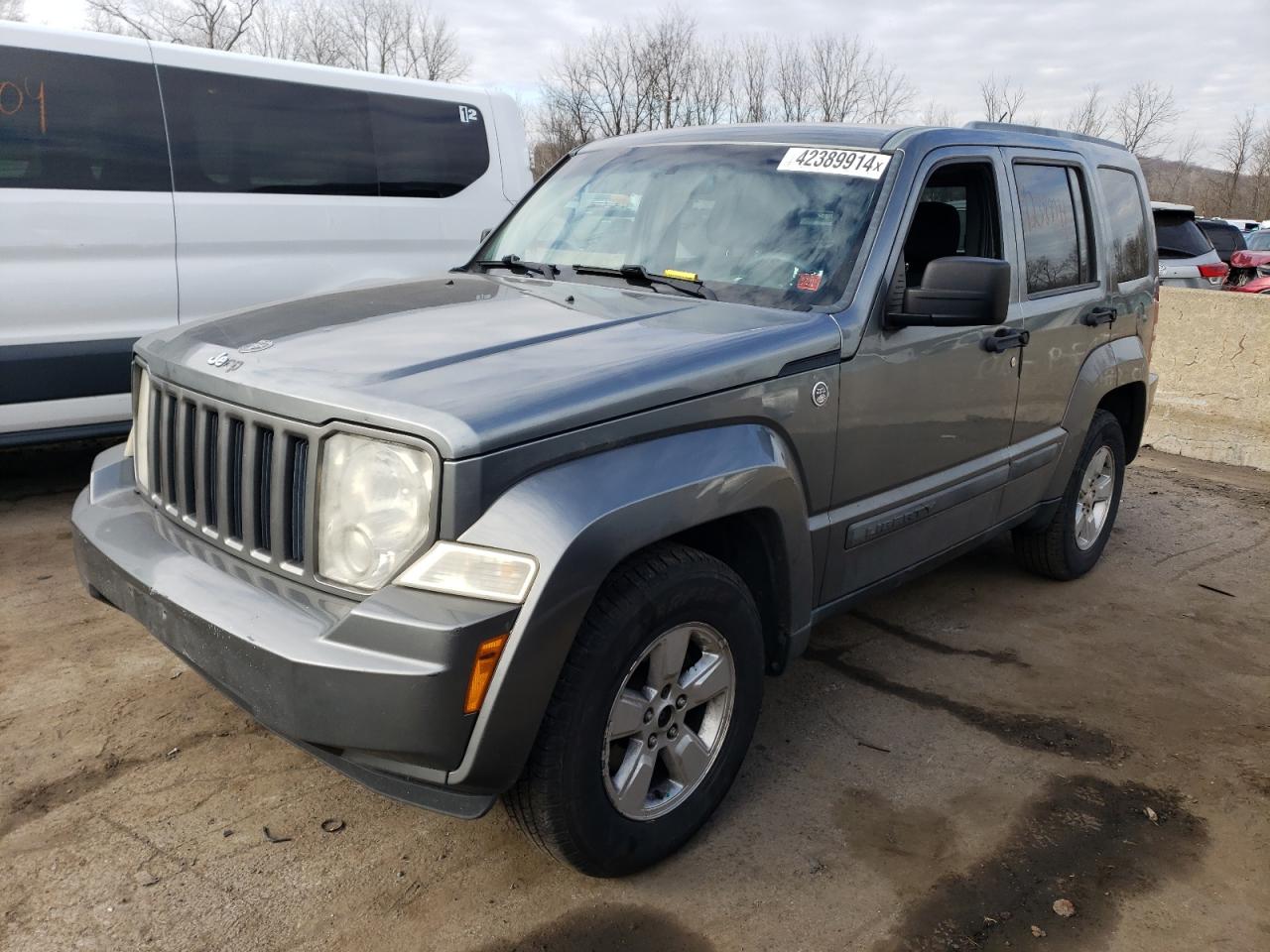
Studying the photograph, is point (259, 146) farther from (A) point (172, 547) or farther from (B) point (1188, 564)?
(B) point (1188, 564)

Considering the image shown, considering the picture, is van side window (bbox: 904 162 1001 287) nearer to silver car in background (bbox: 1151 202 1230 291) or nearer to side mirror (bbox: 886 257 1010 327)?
side mirror (bbox: 886 257 1010 327)

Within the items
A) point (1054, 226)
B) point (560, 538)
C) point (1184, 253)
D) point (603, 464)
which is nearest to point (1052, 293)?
point (1054, 226)

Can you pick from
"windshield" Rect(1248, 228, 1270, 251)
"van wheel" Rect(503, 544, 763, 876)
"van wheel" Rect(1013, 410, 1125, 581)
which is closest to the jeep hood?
"van wheel" Rect(503, 544, 763, 876)

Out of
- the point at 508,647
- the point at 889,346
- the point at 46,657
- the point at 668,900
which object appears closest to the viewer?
the point at 508,647

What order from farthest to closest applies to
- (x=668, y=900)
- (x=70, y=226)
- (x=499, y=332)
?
(x=70, y=226) → (x=499, y=332) → (x=668, y=900)

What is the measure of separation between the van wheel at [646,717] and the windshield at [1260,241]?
21.6 metres

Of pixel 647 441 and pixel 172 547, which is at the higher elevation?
pixel 647 441

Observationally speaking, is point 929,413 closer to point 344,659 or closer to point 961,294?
point 961,294

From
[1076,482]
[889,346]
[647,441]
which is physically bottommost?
[1076,482]

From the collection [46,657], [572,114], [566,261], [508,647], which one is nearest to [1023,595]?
[566,261]

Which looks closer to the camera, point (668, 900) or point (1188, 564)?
point (668, 900)

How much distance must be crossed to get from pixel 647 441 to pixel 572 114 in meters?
41.3

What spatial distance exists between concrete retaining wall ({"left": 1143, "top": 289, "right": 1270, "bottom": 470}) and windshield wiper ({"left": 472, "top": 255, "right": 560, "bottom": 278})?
566 cm

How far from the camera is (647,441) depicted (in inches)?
→ 97.2
